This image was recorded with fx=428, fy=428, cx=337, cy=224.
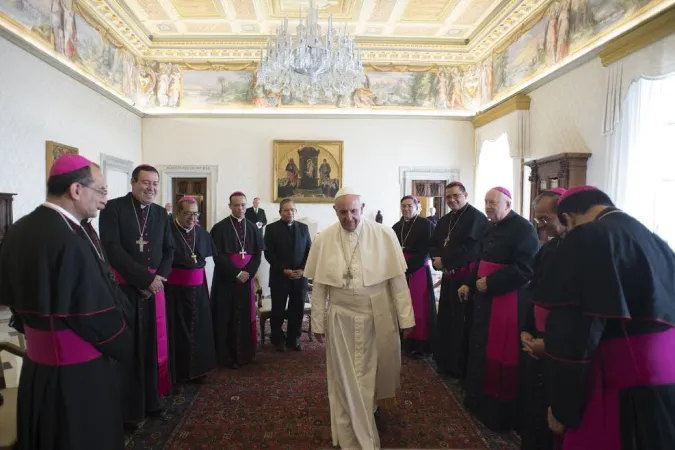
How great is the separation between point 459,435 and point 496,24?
9.19m

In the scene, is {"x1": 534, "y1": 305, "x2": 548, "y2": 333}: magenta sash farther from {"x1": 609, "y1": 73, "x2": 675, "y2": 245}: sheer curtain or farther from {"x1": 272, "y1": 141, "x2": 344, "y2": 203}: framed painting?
{"x1": 272, "y1": 141, "x2": 344, "y2": 203}: framed painting

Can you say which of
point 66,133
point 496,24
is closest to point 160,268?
point 66,133

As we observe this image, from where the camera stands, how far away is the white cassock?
3.19 metres

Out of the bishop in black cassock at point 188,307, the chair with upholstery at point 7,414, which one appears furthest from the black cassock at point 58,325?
the bishop in black cassock at point 188,307

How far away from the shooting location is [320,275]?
11.0 ft

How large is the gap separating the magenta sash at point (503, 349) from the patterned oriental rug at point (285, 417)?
37 cm

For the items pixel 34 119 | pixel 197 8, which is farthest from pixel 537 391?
pixel 197 8

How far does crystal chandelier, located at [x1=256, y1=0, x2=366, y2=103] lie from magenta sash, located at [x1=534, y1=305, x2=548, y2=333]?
5.89 meters

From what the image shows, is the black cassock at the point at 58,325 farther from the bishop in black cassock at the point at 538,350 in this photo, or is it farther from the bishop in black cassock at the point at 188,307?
the bishop in black cassock at the point at 538,350

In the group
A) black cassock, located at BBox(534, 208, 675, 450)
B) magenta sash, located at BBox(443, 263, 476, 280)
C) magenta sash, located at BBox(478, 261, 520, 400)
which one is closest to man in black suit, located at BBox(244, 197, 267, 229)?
magenta sash, located at BBox(443, 263, 476, 280)

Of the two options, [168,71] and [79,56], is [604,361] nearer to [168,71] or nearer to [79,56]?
[79,56]

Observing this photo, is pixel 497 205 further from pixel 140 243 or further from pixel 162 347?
pixel 162 347

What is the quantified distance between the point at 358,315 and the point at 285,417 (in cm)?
131

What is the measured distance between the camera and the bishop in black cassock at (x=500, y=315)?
11.7 ft
